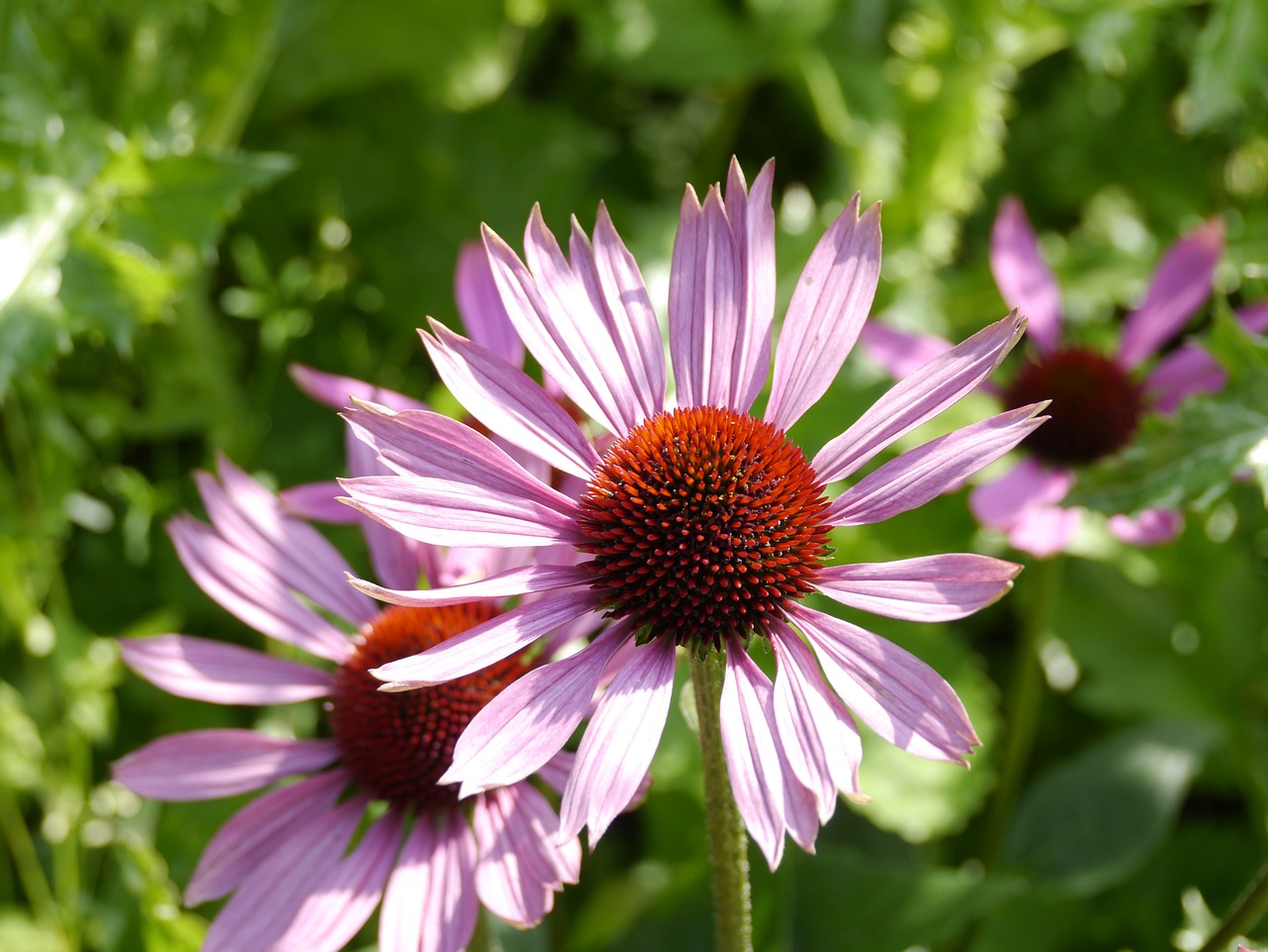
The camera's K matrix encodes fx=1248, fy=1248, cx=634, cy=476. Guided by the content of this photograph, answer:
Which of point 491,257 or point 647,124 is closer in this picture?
point 491,257

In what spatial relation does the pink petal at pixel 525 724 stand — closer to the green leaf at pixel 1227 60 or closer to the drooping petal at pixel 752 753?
the drooping petal at pixel 752 753

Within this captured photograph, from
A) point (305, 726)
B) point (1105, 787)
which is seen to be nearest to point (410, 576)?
point (305, 726)

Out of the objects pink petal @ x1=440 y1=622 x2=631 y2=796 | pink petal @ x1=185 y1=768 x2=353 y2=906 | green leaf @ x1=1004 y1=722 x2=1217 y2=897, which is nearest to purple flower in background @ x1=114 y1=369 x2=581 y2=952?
pink petal @ x1=185 y1=768 x2=353 y2=906

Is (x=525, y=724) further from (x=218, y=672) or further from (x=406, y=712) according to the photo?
(x=218, y=672)

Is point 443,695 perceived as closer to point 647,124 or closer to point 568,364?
point 568,364

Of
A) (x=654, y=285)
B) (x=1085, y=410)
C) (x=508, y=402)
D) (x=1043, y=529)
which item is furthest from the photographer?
(x=654, y=285)

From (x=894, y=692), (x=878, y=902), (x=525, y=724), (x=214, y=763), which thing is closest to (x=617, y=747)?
(x=525, y=724)
